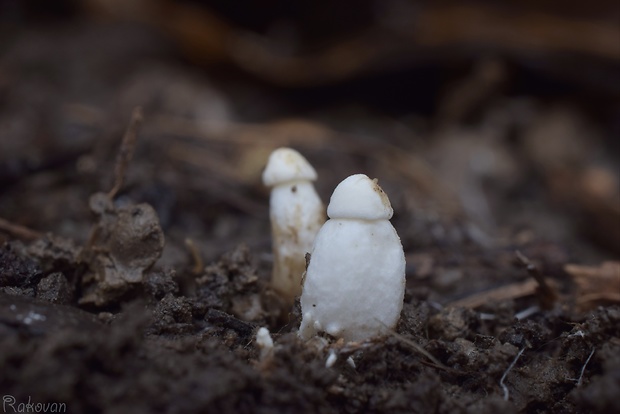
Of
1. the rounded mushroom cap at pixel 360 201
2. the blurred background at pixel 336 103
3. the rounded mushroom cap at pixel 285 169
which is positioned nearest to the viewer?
the rounded mushroom cap at pixel 360 201

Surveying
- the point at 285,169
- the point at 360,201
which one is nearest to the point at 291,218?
the point at 285,169

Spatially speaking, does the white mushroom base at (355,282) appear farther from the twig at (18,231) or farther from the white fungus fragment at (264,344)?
the twig at (18,231)

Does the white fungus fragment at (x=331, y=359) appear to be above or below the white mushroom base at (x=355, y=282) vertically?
below

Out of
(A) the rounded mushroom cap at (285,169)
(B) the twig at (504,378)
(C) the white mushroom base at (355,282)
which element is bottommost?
(B) the twig at (504,378)

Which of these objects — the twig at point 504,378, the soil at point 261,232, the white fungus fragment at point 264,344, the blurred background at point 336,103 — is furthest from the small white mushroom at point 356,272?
the blurred background at point 336,103

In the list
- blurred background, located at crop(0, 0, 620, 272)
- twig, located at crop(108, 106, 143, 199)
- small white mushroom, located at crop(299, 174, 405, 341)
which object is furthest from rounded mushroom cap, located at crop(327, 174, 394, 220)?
blurred background, located at crop(0, 0, 620, 272)

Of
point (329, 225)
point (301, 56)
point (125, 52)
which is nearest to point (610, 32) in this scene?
point (301, 56)
